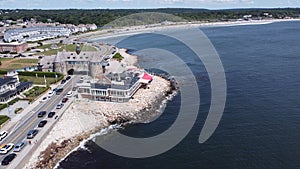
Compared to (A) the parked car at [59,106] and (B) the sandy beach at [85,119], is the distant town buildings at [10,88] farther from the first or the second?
(B) the sandy beach at [85,119]

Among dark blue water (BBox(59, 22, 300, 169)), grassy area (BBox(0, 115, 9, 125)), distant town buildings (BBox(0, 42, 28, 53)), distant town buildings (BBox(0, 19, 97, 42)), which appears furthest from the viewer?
distant town buildings (BBox(0, 19, 97, 42))

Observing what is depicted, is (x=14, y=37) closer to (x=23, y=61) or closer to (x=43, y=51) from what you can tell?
(x=43, y=51)

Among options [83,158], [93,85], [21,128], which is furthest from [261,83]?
[21,128]

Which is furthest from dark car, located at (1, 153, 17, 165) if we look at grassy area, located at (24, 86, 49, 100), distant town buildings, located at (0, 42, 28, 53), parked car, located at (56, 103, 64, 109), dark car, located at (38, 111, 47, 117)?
distant town buildings, located at (0, 42, 28, 53)

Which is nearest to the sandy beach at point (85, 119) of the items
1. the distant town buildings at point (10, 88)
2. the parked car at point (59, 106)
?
the parked car at point (59, 106)

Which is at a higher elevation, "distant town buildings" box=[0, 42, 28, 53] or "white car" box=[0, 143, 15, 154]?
"distant town buildings" box=[0, 42, 28, 53]

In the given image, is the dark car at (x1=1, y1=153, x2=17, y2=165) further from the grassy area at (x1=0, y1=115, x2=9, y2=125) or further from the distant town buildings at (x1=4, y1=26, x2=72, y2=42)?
the distant town buildings at (x1=4, y1=26, x2=72, y2=42)
